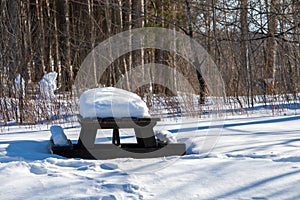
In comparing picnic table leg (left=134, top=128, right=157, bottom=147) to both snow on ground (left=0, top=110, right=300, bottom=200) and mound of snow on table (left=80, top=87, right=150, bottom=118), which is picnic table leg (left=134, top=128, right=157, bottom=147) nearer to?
mound of snow on table (left=80, top=87, right=150, bottom=118)

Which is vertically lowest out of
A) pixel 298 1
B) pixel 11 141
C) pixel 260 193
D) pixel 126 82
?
pixel 260 193

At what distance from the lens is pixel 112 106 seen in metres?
3.70

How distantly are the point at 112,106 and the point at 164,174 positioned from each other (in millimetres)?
1036

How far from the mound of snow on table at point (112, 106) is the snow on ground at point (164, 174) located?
0.49 metres

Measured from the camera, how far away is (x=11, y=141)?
4.19m

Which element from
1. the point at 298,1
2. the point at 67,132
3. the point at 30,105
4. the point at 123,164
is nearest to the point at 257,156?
the point at 123,164

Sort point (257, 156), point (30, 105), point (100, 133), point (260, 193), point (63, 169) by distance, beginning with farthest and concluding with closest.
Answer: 1. point (30, 105)
2. point (100, 133)
3. point (257, 156)
4. point (63, 169)
5. point (260, 193)

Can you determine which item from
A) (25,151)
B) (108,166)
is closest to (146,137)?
(108,166)

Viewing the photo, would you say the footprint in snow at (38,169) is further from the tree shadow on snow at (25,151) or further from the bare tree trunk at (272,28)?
the bare tree trunk at (272,28)

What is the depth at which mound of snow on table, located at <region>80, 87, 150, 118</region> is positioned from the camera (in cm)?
369

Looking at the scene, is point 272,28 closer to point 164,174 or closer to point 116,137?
point 116,137

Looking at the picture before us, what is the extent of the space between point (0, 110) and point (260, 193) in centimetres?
603

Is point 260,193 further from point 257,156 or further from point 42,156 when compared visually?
point 42,156

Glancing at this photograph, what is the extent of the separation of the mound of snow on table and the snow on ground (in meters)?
0.49
